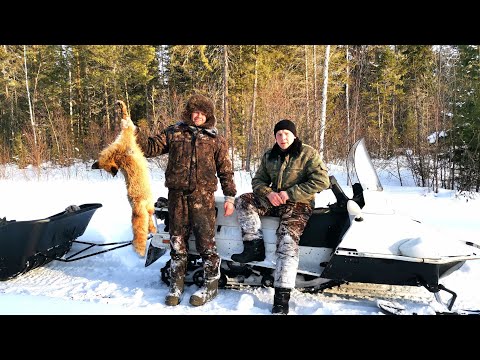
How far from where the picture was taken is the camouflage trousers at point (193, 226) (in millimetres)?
3479

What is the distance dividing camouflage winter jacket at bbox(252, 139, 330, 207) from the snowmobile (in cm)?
25

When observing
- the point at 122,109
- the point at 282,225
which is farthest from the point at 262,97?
the point at 282,225

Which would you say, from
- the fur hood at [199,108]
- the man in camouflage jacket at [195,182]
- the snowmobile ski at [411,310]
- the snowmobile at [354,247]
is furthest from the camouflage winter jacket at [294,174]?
the snowmobile ski at [411,310]

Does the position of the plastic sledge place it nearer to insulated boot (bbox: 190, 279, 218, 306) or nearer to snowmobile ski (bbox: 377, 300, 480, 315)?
insulated boot (bbox: 190, 279, 218, 306)

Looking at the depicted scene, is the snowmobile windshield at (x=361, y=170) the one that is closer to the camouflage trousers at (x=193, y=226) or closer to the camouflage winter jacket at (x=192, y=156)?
the camouflage winter jacket at (x=192, y=156)

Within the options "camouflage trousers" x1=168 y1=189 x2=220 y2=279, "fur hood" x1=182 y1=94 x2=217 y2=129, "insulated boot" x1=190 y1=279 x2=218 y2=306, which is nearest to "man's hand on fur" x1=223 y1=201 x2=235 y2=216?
"camouflage trousers" x1=168 y1=189 x2=220 y2=279

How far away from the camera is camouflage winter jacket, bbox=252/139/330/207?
129 inches

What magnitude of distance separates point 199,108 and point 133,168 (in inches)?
34.1

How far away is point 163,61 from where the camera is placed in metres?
23.3

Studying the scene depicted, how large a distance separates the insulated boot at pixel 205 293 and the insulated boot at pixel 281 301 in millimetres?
648

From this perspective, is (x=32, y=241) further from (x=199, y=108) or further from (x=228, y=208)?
(x=199, y=108)

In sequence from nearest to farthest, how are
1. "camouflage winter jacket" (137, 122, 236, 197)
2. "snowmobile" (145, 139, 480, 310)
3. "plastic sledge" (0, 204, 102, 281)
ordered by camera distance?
"snowmobile" (145, 139, 480, 310), "camouflage winter jacket" (137, 122, 236, 197), "plastic sledge" (0, 204, 102, 281)

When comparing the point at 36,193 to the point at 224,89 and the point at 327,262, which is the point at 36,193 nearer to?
the point at 327,262

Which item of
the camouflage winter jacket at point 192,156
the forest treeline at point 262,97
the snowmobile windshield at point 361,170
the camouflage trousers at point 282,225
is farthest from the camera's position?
the forest treeline at point 262,97
